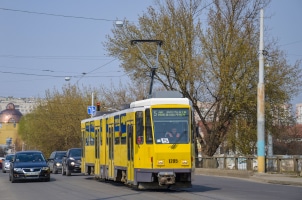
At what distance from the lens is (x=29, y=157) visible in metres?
30.8

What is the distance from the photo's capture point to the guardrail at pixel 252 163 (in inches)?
1241

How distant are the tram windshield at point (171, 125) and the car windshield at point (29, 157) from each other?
1126 cm

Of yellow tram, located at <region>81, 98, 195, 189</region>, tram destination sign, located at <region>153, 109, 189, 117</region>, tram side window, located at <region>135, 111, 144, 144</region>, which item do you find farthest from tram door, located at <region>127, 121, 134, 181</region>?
tram destination sign, located at <region>153, 109, 189, 117</region>

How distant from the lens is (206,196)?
19312 mm

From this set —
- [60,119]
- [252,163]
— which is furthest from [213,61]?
[60,119]

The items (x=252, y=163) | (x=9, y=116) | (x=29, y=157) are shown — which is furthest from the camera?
(x=9, y=116)

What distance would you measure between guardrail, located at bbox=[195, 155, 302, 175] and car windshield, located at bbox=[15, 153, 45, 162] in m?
12.2

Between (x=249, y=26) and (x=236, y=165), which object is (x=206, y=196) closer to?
(x=236, y=165)

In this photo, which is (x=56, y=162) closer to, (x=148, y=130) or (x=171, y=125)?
(x=148, y=130)

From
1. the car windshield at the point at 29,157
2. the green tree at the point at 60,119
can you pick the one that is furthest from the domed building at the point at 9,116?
the car windshield at the point at 29,157

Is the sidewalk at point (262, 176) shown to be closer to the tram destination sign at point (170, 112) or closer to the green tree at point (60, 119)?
the tram destination sign at point (170, 112)

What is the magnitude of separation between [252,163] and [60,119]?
145 feet

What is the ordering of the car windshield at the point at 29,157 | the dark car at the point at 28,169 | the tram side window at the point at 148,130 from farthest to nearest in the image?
the car windshield at the point at 29,157 < the dark car at the point at 28,169 < the tram side window at the point at 148,130

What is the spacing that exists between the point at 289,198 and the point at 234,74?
27.3 metres
